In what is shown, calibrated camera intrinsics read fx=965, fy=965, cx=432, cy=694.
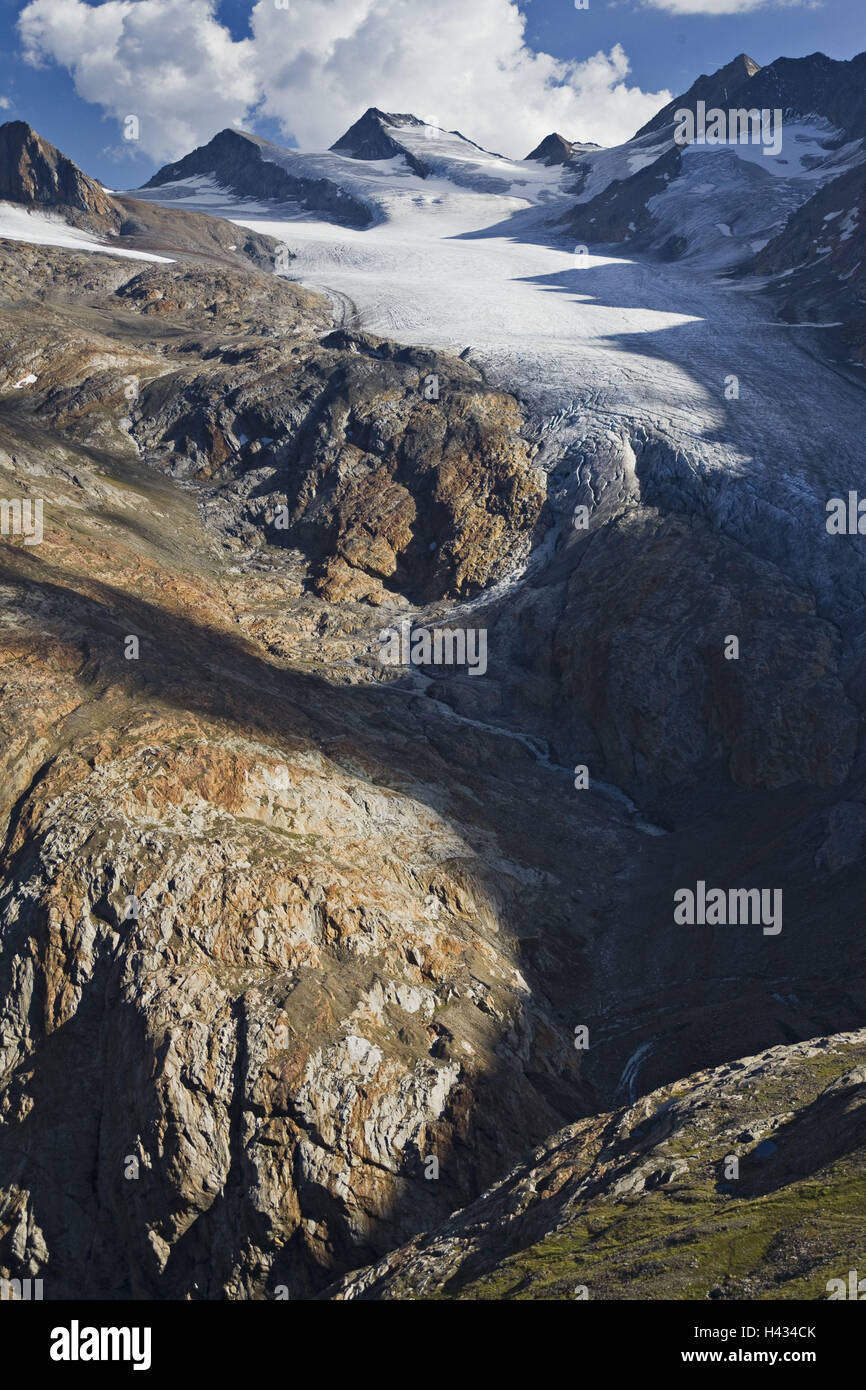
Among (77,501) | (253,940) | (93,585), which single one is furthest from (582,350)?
(253,940)

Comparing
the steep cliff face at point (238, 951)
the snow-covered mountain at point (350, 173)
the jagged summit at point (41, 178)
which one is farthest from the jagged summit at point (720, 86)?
the steep cliff face at point (238, 951)

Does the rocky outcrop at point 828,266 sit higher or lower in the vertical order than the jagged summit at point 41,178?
lower

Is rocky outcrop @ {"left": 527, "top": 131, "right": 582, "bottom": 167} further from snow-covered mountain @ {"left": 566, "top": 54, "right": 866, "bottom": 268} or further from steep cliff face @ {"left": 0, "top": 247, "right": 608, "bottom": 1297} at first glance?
steep cliff face @ {"left": 0, "top": 247, "right": 608, "bottom": 1297}

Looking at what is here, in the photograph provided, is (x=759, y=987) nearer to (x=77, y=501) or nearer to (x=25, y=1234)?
(x=25, y=1234)

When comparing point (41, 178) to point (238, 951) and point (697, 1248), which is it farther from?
point (697, 1248)

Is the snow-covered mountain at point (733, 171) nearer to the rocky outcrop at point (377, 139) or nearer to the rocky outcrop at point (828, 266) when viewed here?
the rocky outcrop at point (828, 266)

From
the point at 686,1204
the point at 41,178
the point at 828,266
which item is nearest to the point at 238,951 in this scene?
the point at 686,1204
